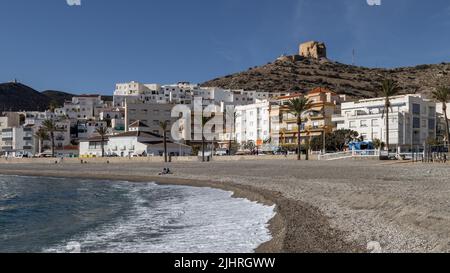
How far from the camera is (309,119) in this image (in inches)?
3447

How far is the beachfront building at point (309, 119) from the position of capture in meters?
85.6

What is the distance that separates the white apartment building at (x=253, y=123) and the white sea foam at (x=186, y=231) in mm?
73202

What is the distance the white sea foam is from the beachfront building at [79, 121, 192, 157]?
228 ft

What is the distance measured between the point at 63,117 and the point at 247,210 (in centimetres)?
12176

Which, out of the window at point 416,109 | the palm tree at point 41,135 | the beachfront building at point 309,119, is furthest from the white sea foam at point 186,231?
the palm tree at point 41,135

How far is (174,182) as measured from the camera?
42562 mm

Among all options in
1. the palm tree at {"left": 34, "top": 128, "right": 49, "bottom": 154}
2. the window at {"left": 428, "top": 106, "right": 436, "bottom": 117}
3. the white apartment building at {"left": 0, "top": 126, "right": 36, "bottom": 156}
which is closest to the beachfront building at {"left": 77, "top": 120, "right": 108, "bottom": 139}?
the white apartment building at {"left": 0, "top": 126, "right": 36, "bottom": 156}

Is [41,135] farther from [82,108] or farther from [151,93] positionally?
[151,93]

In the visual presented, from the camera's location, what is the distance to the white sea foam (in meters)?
12.7

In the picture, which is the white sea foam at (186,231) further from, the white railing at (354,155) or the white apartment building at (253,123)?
the white apartment building at (253,123)

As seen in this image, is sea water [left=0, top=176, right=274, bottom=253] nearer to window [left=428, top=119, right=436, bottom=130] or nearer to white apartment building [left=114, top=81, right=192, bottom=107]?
window [left=428, top=119, right=436, bottom=130]

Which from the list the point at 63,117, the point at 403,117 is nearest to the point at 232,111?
the point at 403,117

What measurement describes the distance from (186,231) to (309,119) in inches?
2922
